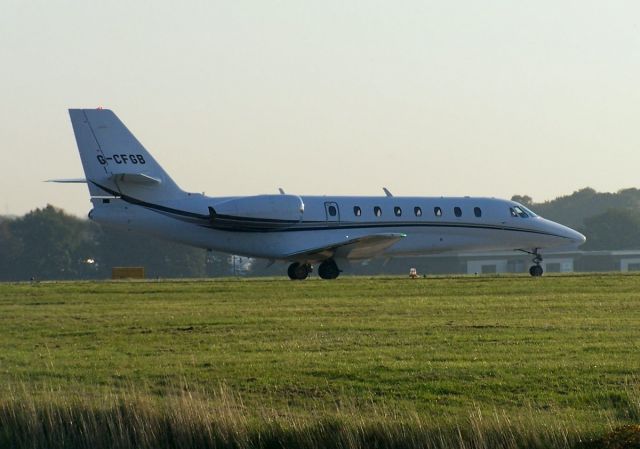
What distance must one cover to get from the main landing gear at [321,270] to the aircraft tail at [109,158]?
6.18m

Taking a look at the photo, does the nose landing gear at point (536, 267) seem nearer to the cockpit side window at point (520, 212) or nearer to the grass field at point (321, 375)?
the cockpit side window at point (520, 212)

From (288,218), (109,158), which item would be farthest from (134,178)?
(288,218)

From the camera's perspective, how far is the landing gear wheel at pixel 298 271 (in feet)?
153

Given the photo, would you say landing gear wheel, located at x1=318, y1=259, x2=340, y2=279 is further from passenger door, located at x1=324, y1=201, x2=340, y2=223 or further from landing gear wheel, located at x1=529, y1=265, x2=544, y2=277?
landing gear wheel, located at x1=529, y1=265, x2=544, y2=277

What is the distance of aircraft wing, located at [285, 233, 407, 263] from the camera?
147 ft

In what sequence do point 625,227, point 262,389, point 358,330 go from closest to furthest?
1. point 262,389
2. point 358,330
3. point 625,227

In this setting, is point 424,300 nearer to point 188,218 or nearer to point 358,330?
point 358,330

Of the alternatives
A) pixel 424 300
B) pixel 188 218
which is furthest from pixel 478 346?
pixel 188 218

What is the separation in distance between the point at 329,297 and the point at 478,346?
41.6 ft

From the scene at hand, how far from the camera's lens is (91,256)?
88.4 meters

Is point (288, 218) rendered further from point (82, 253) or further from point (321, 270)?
point (82, 253)

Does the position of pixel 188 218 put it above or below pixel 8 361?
above

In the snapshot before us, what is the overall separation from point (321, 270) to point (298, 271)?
0.84 metres

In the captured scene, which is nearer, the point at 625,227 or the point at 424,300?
the point at 424,300
